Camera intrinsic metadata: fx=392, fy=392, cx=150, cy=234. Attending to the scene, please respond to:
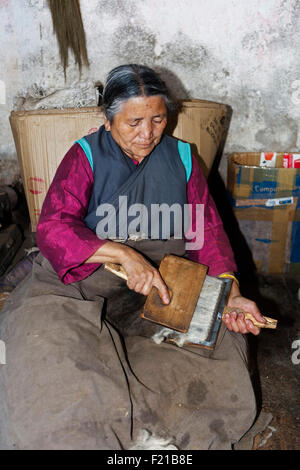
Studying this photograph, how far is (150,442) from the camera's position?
1315 mm

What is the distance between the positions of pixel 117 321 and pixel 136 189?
591mm

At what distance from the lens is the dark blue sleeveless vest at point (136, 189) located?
67.5 inches

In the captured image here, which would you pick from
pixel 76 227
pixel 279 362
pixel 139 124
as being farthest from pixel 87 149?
pixel 279 362

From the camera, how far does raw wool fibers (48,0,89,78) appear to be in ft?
9.30

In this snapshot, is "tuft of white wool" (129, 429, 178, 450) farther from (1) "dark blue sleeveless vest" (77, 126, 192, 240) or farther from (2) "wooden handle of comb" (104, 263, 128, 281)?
(1) "dark blue sleeveless vest" (77, 126, 192, 240)

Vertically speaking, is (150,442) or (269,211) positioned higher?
(269,211)

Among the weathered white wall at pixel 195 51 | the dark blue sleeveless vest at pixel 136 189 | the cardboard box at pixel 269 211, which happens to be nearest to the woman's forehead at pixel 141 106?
the dark blue sleeveless vest at pixel 136 189

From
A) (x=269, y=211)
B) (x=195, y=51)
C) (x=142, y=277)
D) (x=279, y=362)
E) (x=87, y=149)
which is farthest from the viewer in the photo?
(x=195, y=51)

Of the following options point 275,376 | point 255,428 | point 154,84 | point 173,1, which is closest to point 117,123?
point 154,84

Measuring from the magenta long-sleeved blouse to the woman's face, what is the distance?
0.63ft

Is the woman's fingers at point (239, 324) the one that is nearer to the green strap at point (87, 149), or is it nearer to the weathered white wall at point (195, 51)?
the green strap at point (87, 149)

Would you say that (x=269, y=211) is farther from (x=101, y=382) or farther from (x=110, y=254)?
(x=101, y=382)

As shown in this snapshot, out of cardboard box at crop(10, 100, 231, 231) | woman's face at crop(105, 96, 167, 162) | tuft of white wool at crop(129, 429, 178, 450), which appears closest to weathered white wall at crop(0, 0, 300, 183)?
cardboard box at crop(10, 100, 231, 231)
